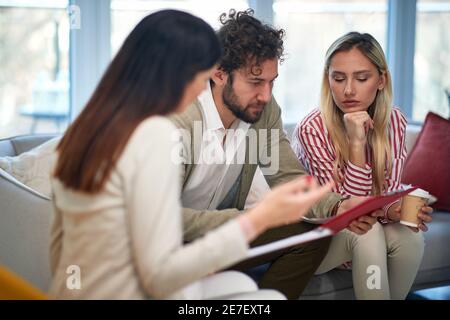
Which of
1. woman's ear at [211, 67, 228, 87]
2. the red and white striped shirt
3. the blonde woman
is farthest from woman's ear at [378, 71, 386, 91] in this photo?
woman's ear at [211, 67, 228, 87]

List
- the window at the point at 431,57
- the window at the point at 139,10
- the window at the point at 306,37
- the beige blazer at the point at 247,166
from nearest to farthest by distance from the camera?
1. the beige blazer at the point at 247,166
2. the window at the point at 139,10
3. the window at the point at 306,37
4. the window at the point at 431,57

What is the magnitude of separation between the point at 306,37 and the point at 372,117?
1295 mm

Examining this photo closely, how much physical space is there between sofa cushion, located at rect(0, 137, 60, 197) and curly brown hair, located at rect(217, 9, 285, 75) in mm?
661

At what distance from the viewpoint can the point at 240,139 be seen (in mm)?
2213

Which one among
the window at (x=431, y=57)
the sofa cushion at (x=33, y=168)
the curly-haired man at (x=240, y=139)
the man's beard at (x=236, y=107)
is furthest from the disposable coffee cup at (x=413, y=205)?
the window at (x=431, y=57)

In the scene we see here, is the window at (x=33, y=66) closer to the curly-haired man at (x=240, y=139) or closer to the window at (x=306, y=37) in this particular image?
the window at (x=306, y=37)

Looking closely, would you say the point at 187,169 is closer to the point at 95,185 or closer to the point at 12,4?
the point at 95,185

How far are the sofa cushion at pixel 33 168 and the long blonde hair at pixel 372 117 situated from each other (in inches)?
38.0

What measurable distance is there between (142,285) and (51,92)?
2225 mm

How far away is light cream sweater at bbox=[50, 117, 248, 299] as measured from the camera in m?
1.14

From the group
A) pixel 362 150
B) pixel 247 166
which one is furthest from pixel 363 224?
pixel 247 166

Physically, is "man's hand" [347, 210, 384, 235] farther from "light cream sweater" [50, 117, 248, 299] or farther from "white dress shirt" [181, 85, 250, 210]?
"light cream sweater" [50, 117, 248, 299]

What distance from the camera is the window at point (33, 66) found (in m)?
3.17

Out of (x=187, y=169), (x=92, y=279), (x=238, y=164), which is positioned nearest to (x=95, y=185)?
(x=92, y=279)
